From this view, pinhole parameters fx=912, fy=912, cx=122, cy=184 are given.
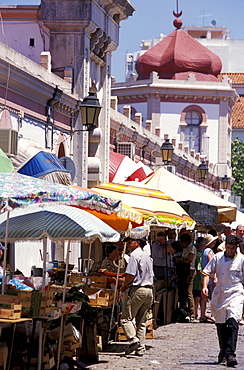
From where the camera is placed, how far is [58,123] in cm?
2194

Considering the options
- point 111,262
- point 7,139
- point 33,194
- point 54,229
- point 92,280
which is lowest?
point 92,280

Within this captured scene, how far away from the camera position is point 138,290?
12.9 metres

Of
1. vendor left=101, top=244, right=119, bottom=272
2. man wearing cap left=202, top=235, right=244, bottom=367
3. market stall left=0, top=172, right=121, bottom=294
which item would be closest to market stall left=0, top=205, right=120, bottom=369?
market stall left=0, top=172, right=121, bottom=294

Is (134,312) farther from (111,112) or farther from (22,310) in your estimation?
(111,112)

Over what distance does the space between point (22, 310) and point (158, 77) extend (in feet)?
155

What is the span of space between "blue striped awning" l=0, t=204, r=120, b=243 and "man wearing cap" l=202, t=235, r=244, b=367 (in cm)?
144

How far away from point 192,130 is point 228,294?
46.0 m

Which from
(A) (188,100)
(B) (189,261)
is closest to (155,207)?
(B) (189,261)

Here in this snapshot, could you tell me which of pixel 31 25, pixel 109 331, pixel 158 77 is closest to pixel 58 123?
pixel 31 25

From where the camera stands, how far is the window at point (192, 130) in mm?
→ 56625

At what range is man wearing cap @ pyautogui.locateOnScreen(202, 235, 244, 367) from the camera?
11.6 meters

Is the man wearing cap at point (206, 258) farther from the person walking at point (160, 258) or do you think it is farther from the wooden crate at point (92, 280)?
the wooden crate at point (92, 280)

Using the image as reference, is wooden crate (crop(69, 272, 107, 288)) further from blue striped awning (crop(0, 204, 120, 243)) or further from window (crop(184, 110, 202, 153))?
window (crop(184, 110, 202, 153))

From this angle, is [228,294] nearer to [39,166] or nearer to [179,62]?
[39,166]
